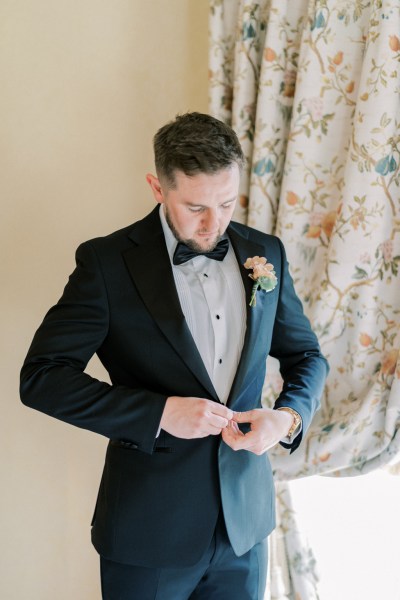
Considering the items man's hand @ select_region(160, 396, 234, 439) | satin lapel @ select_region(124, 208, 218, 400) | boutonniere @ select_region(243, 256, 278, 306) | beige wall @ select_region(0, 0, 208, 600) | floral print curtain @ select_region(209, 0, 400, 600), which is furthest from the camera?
beige wall @ select_region(0, 0, 208, 600)

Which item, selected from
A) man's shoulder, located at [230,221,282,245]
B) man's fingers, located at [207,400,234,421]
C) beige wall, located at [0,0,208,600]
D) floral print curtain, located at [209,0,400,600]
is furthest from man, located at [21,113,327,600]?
beige wall, located at [0,0,208,600]

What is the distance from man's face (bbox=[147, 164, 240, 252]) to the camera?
5.17ft

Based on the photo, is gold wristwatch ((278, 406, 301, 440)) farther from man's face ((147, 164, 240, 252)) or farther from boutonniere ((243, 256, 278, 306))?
man's face ((147, 164, 240, 252))

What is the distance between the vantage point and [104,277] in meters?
1.64

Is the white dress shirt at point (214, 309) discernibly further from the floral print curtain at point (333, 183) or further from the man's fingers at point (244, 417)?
the floral print curtain at point (333, 183)

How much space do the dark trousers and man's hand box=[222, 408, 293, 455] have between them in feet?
0.78

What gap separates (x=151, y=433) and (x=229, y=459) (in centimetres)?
22

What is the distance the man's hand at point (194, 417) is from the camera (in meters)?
1.49

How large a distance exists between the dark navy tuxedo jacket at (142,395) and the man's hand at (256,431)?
0.10 m

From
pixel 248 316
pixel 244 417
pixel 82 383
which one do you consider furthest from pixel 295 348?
pixel 82 383

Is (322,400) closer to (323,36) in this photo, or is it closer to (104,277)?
(104,277)

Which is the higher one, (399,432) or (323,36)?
(323,36)

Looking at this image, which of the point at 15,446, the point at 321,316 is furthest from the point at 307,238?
the point at 15,446

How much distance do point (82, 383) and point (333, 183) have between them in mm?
1066
